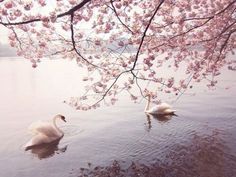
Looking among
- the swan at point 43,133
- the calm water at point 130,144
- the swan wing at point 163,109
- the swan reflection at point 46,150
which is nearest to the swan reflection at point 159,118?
the calm water at point 130,144

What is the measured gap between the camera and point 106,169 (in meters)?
12.9

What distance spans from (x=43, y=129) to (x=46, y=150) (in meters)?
1.55

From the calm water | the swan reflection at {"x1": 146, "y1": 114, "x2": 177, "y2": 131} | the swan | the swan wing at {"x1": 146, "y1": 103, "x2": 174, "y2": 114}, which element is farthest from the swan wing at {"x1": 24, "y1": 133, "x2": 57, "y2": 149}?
the swan wing at {"x1": 146, "y1": 103, "x2": 174, "y2": 114}

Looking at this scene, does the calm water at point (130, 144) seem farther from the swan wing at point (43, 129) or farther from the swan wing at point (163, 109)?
the swan wing at point (163, 109)

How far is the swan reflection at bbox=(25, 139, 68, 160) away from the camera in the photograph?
1535 cm

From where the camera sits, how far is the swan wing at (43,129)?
17.2 meters

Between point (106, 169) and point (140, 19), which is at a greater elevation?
point (140, 19)

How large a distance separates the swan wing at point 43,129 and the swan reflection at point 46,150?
51cm

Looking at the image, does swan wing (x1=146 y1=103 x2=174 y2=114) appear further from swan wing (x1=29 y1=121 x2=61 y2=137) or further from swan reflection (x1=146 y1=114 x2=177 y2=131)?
swan wing (x1=29 y1=121 x2=61 y2=137)

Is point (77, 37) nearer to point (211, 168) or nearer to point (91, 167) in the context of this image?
point (91, 167)

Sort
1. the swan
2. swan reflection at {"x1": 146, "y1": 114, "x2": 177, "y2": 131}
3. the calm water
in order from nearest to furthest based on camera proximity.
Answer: the calm water < the swan < swan reflection at {"x1": 146, "y1": 114, "x2": 177, "y2": 131}

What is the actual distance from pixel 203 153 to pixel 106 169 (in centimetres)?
397

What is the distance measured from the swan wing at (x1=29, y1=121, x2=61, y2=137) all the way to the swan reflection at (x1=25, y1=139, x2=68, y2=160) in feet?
1.67

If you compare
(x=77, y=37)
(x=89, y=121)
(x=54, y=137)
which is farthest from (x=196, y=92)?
(x=77, y=37)
